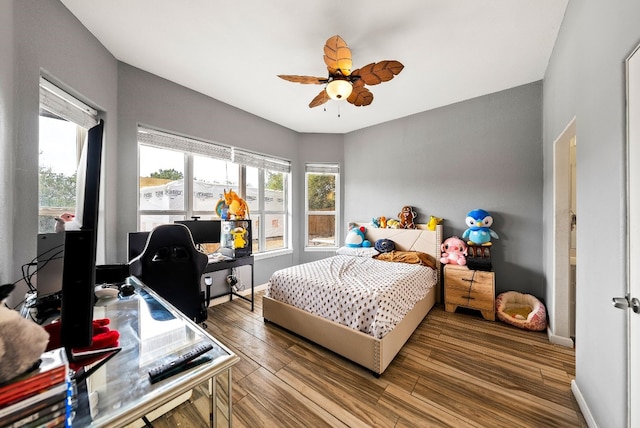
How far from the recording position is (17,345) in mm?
514

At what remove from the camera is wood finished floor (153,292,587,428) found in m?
1.42

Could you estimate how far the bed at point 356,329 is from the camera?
1.78 meters

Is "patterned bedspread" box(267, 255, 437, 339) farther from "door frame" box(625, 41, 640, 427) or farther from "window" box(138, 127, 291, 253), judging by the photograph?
"window" box(138, 127, 291, 253)

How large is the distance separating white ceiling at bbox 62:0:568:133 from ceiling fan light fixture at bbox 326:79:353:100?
43cm

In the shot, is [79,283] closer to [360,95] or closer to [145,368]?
[145,368]

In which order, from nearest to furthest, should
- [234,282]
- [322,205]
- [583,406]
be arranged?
[583,406] < [234,282] < [322,205]

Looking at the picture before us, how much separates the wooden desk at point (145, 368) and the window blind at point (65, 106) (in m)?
1.53

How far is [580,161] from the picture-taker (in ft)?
4.98

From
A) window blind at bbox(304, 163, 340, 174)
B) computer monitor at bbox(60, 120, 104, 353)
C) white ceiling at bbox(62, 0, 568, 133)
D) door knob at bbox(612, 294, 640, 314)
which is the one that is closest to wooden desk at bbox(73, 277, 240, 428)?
computer monitor at bbox(60, 120, 104, 353)

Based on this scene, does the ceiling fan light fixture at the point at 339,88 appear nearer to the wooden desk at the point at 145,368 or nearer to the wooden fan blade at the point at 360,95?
the wooden fan blade at the point at 360,95

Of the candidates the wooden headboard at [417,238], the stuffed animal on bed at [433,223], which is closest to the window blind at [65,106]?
the wooden headboard at [417,238]

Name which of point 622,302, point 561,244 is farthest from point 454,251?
point 622,302

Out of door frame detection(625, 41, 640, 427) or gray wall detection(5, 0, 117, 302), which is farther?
gray wall detection(5, 0, 117, 302)

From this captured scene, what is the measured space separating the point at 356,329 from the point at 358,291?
30 centimetres
